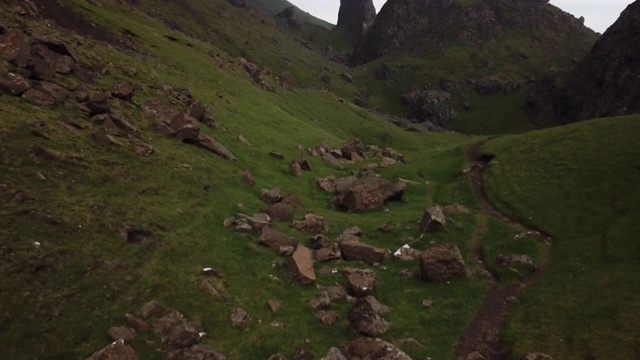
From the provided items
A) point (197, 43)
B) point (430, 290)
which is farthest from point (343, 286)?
point (197, 43)

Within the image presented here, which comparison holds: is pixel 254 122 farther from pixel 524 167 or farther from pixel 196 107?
pixel 524 167

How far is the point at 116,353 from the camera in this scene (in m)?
22.1

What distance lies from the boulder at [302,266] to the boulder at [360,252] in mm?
3770

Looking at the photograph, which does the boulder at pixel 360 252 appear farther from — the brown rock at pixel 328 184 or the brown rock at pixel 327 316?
the brown rock at pixel 328 184

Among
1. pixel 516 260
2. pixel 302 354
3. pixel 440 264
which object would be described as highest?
pixel 516 260

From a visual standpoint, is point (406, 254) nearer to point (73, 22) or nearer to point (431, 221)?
point (431, 221)

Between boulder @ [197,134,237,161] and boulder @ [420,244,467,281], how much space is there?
1086 inches

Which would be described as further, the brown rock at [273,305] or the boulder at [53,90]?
the boulder at [53,90]

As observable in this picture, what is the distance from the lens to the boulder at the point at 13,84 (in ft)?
131

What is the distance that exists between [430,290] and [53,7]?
238ft

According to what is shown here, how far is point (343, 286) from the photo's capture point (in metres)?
34.9

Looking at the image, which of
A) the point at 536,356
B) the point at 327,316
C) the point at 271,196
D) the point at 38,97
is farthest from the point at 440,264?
the point at 38,97

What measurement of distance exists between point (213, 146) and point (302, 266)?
24277 mm

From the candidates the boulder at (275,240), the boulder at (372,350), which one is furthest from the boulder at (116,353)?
the boulder at (275,240)
